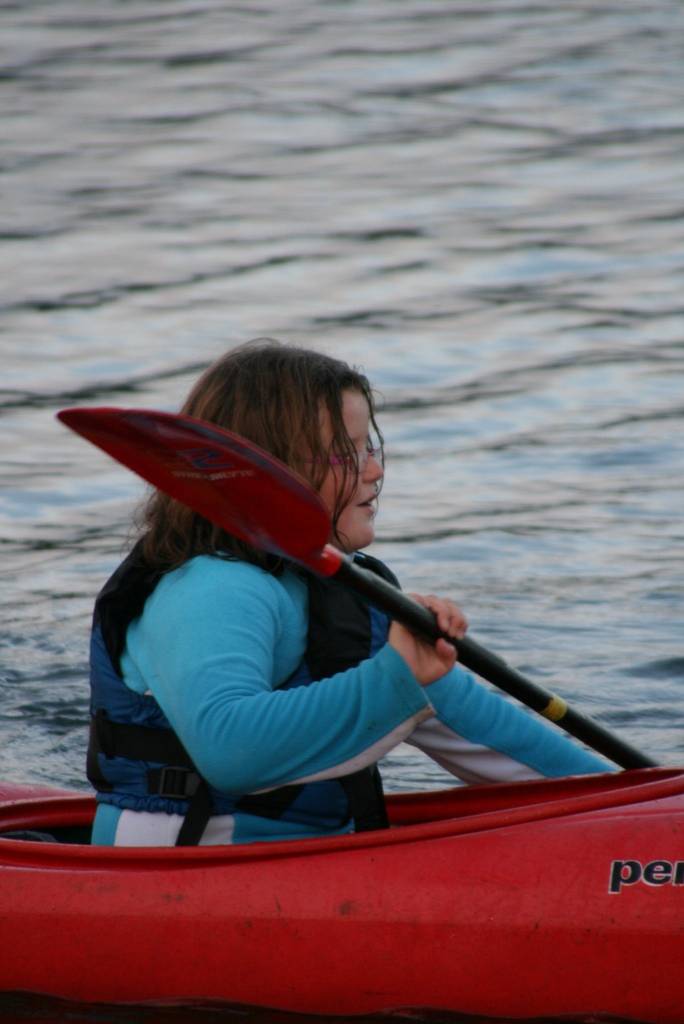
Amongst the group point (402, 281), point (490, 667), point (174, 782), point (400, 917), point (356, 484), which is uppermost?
point (356, 484)

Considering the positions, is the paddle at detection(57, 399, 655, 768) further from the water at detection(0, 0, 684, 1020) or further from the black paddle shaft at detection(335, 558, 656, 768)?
the water at detection(0, 0, 684, 1020)

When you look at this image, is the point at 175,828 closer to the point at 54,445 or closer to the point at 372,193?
the point at 54,445

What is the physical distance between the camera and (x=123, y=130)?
11078mm

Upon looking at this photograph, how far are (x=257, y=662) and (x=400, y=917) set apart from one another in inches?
17.7

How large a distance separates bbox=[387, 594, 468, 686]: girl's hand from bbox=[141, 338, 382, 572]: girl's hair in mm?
253

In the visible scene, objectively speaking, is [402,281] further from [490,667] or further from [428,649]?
[428,649]

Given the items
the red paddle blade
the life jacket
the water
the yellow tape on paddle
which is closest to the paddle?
the red paddle blade

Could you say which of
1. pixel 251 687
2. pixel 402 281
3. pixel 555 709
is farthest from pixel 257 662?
pixel 402 281

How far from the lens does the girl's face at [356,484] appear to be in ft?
9.29

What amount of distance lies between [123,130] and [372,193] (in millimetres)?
1983

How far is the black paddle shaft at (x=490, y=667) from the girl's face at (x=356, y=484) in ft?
0.32

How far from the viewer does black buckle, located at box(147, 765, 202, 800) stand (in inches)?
110

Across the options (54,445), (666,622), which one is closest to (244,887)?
(666,622)

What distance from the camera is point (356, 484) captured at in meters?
2.85
